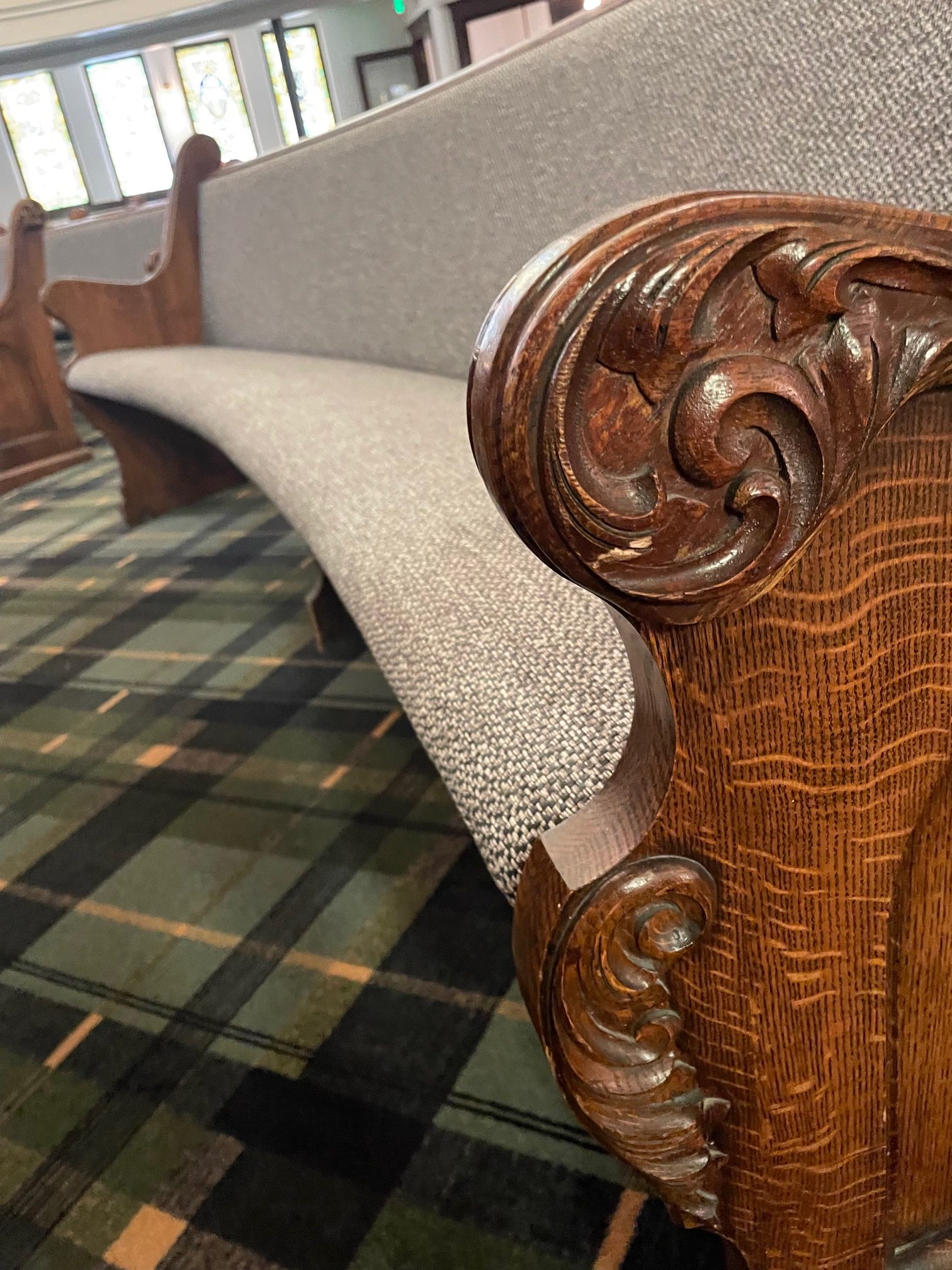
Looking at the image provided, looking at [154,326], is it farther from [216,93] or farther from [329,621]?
[216,93]

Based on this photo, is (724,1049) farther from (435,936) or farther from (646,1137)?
(435,936)

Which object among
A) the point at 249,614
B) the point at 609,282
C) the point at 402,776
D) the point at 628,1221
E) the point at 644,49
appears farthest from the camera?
the point at 249,614

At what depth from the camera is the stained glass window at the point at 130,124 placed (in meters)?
11.1

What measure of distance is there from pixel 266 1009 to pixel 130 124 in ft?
43.4

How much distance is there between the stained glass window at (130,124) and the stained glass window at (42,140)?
50 centimetres

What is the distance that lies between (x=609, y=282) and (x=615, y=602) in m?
0.10

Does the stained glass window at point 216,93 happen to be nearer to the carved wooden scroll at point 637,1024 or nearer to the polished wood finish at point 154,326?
the polished wood finish at point 154,326

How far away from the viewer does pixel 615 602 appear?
0.97 ft

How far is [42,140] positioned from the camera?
1127 cm

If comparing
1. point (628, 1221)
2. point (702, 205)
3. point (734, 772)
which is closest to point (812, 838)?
point (734, 772)

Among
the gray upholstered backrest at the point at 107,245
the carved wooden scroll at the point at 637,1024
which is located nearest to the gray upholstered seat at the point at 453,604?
the carved wooden scroll at the point at 637,1024

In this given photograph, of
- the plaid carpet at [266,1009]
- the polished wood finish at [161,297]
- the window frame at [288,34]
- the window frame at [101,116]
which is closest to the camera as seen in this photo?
the plaid carpet at [266,1009]

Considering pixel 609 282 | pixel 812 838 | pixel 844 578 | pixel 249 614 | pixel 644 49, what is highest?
pixel 644 49

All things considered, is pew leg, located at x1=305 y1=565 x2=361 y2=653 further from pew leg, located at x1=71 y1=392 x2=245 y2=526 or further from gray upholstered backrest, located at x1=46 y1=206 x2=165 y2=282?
gray upholstered backrest, located at x1=46 y1=206 x2=165 y2=282
